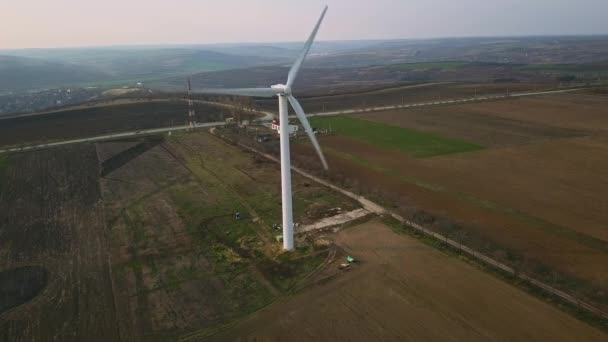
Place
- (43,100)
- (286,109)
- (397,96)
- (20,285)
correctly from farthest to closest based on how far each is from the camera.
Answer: (43,100)
(397,96)
(20,285)
(286,109)

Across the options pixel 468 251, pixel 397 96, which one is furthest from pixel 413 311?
pixel 397 96

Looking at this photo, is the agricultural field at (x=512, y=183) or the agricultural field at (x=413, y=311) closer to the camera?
the agricultural field at (x=413, y=311)

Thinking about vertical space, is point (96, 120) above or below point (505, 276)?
below

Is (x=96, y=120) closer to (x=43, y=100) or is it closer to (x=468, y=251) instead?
(x=43, y=100)

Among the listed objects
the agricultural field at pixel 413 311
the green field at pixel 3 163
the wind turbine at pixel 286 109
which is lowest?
the green field at pixel 3 163

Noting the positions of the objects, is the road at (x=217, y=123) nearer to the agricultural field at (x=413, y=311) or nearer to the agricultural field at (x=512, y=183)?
the agricultural field at (x=512, y=183)

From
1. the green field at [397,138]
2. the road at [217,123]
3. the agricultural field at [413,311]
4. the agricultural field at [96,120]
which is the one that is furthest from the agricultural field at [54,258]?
the green field at [397,138]

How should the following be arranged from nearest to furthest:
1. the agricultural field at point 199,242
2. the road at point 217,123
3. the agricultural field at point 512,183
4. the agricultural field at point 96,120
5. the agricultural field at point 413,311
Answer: the agricultural field at point 413,311
the agricultural field at point 199,242
the agricultural field at point 512,183
the road at point 217,123
the agricultural field at point 96,120

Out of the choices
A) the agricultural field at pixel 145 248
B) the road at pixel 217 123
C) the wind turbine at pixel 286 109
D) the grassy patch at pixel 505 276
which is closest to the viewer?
the grassy patch at pixel 505 276

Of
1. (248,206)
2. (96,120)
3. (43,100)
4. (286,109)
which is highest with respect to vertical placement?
(286,109)
